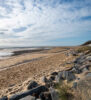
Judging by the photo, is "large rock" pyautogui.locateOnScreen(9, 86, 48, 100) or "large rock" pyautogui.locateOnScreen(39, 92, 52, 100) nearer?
"large rock" pyautogui.locateOnScreen(39, 92, 52, 100)

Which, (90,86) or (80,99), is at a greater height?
(90,86)

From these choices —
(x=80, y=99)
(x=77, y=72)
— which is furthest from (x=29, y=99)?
(x=77, y=72)

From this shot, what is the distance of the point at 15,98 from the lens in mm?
3160

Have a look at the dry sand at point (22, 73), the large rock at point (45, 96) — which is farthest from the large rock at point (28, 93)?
the dry sand at point (22, 73)

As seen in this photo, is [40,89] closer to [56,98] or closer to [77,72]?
[56,98]

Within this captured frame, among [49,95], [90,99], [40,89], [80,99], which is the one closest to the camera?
[90,99]

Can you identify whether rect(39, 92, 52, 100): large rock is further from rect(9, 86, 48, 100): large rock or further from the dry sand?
the dry sand

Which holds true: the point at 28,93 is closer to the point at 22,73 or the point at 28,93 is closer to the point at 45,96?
the point at 45,96

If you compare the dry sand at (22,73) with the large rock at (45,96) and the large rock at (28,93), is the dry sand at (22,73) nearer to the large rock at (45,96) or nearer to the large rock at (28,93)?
the large rock at (28,93)

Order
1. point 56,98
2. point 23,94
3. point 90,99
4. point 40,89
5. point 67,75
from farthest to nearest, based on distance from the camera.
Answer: point 67,75
point 40,89
point 23,94
point 56,98
point 90,99

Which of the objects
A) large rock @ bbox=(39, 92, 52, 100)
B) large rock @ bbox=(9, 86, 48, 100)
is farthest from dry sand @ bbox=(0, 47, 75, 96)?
large rock @ bbox=(39, 92, 52, 100)

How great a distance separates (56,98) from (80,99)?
2.07 ft

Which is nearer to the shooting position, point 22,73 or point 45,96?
point 45,96

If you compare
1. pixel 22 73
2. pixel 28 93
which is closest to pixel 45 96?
pixel 28 93
